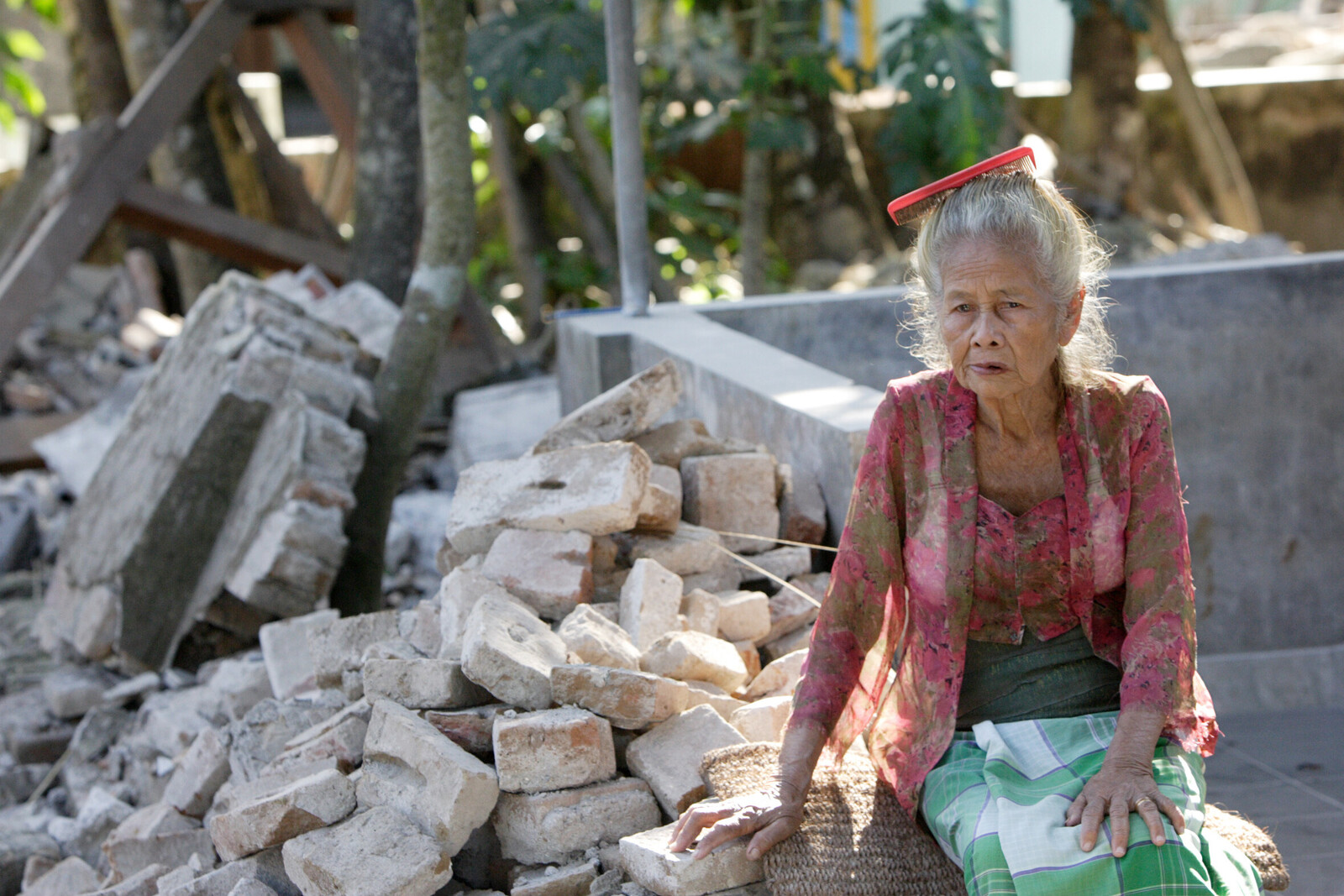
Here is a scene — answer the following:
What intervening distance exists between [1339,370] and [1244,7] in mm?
17777

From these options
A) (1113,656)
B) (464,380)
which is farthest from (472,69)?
(1113,656)

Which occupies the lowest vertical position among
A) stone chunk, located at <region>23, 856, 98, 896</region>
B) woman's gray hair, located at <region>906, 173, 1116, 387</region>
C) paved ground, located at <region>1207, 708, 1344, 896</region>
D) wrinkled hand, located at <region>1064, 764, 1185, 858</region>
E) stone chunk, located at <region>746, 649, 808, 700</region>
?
paved ground, located at <region>1207, 708, 1344, 896</region>

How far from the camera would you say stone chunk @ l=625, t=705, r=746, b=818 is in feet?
7.41

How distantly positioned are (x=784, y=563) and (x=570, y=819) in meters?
1.08

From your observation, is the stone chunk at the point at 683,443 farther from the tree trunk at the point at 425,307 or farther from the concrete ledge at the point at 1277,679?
the concrete ledge at the point at 1277,679

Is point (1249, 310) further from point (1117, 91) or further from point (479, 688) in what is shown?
point (1117, 91)

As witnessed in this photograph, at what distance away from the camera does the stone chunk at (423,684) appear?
2.47 meters

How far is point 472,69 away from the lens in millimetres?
6336

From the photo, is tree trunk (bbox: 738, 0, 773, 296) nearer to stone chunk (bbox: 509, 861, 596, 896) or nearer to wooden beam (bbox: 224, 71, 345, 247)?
wooden beam (bbox: 224, 71, 345, 247)

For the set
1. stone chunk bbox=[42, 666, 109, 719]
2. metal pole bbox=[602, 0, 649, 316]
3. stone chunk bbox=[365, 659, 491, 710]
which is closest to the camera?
stone chunk bbox=[365, 659, 491, 710]

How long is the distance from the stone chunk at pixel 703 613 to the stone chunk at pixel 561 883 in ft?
2.44

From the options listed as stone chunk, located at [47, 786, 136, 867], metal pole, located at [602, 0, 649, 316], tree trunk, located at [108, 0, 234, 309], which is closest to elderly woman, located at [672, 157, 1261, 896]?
stone chunk, located at [47, 786, 136, 867]

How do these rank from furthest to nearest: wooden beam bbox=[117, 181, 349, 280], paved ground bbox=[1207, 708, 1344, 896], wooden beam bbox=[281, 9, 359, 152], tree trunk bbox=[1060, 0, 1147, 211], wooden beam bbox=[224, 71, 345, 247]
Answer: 1. tree trunk bbox=[1060, 0, 1147, 211]
2. wooden beam bbox=[224, 71, 345, 247]
3. wooden beam bbox=[281, 9, 359, 152]
4. wooden beam bbox=[117, 181, 349, 280]
5. paved ground bbox=[1207, 708, 1344, 896]

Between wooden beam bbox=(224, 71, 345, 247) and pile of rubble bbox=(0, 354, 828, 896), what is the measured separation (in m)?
4.35
